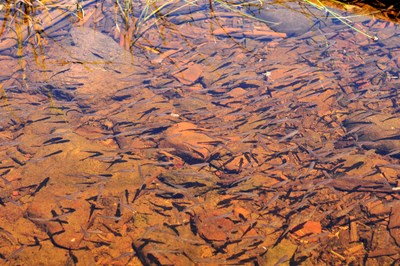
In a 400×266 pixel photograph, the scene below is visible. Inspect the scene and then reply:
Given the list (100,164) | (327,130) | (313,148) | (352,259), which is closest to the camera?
(352,259)

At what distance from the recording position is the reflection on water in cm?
485

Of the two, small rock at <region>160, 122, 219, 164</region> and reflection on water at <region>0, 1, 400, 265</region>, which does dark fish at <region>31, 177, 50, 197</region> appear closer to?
reflection on water at <region>0, 1, 400, 265</region>

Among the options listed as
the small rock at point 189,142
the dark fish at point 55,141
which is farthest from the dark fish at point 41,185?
the small rock at point 189,142

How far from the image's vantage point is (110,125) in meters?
7.57

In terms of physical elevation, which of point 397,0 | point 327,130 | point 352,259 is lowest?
point 352,259

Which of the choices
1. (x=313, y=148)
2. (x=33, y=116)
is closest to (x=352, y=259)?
(x=313, y=148)

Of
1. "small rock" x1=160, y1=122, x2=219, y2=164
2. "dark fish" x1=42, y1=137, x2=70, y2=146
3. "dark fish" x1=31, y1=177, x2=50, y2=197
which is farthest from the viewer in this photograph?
"dark fish" x1=42, y1=137, x2=70, y2=146

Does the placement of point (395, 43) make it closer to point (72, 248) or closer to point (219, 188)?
point (219, 188)

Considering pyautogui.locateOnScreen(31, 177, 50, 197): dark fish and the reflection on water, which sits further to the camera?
pyautogui.locateOnScreen(31, 177, 50, 197): dark fish

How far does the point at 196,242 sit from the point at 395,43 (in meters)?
8.97

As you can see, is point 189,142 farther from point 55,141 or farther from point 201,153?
point 55,141

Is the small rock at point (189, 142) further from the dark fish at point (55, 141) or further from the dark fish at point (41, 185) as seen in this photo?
the dark fish at point (41, 185)

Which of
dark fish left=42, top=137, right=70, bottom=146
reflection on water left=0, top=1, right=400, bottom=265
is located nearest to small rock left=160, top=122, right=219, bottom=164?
reflection on water left=0, top=1, right=400, bottom=265

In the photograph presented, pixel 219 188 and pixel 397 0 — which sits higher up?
pixel 397 0
